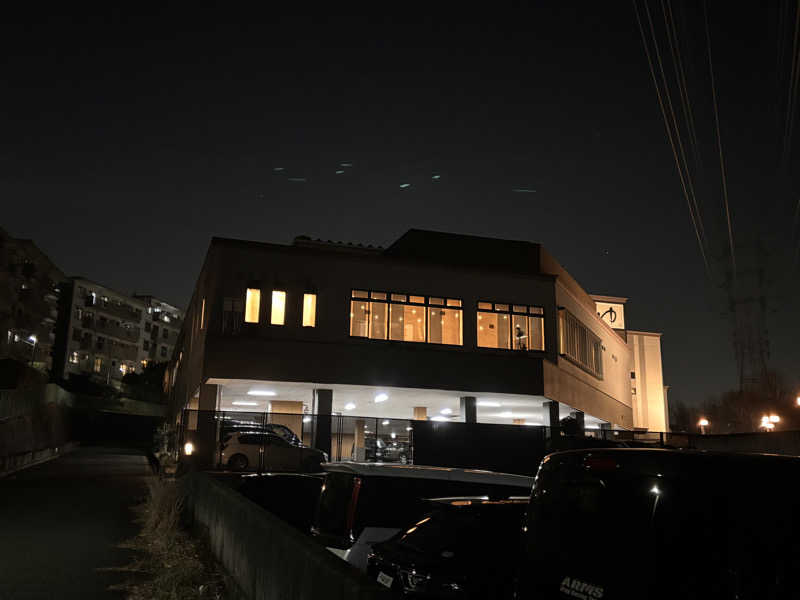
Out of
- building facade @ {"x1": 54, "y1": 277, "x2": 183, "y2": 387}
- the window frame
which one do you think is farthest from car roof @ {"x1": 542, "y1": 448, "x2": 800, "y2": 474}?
building facade @ {"x1": 54, "y1": 277, "x2": 183, "y2": 387}

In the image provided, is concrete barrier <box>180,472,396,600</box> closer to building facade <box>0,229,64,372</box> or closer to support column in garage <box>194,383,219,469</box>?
support column in garage <box>194,383,219,469</box>

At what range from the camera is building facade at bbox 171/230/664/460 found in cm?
3031

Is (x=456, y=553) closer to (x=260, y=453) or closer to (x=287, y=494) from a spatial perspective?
(x=287, y=494)

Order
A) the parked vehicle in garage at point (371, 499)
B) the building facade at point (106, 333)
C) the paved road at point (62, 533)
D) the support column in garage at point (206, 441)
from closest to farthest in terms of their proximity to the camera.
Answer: the parked vehicle in garage at point (371, 499) < the paved road at point (62, 533) < the support column in garage at point (206, 441) < the building facade at point (106, 333)

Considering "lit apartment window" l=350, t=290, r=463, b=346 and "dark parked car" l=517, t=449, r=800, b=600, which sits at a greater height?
"lit apartment window" l=350, t=290, r=463, b=346

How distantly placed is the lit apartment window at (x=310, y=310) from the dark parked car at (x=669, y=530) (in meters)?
26.3

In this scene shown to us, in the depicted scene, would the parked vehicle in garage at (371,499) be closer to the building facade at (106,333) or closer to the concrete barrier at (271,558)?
the concrete barrier at (271,558)

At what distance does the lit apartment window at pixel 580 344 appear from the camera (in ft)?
121

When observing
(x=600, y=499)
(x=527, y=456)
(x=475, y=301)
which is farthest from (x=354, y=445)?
(x=600, y=499)

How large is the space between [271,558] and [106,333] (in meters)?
98.1

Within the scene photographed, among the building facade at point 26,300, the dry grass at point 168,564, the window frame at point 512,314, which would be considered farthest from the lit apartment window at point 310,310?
the building facade at point 26,300

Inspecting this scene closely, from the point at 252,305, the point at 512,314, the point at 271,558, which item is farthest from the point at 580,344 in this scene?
the point at 271,558

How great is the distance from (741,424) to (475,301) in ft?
336

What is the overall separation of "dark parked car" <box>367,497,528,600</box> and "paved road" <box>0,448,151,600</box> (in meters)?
4.54
